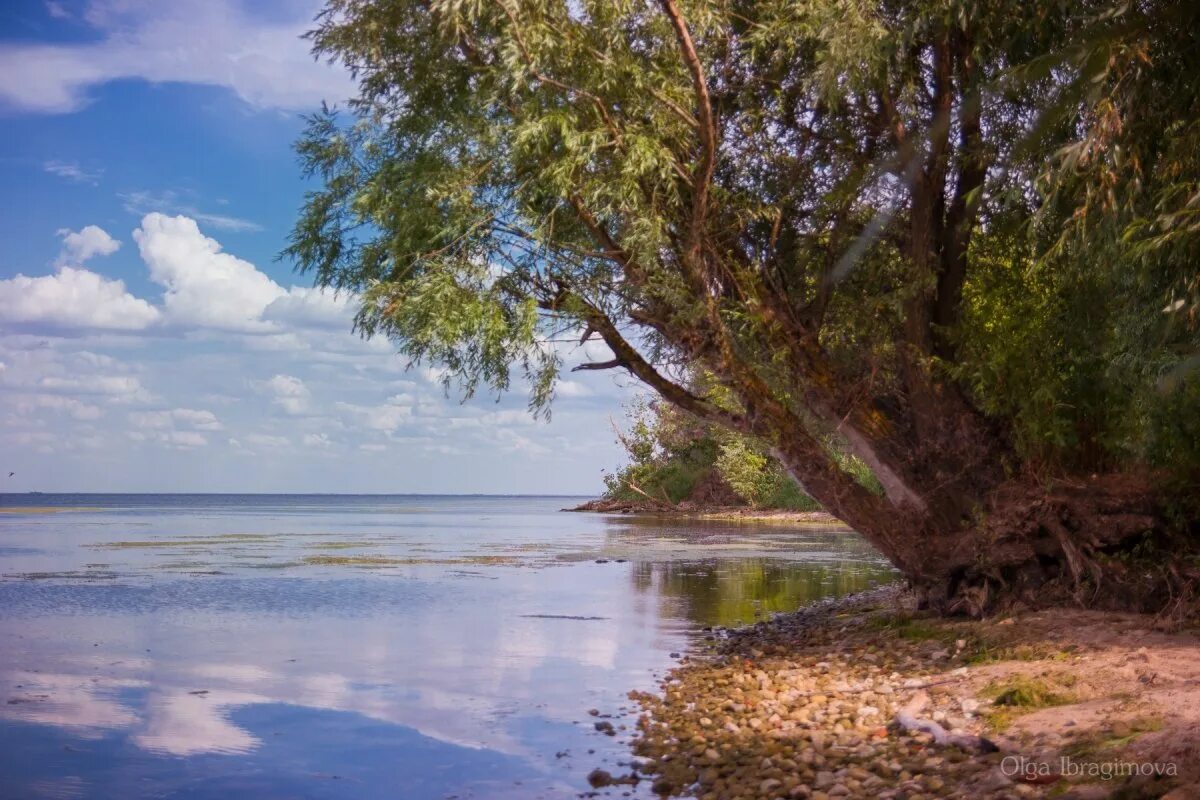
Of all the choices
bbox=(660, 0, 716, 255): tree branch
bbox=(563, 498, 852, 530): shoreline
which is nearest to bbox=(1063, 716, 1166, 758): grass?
bbox=(660, 0, 716, 255): tree branch

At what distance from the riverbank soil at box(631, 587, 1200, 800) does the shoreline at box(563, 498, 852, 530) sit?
1349 inches

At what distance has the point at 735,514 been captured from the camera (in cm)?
5484

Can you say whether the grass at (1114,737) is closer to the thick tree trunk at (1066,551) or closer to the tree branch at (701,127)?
the thick tree trunk at (1066,551)

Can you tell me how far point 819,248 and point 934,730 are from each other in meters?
6.67

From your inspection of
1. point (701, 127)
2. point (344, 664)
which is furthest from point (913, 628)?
point (344, 664)

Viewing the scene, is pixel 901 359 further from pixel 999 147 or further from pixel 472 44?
pixel 472 44

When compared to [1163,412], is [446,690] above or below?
below

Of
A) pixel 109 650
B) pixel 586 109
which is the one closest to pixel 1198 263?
pixel 586 109

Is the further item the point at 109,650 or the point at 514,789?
the point at 109,650

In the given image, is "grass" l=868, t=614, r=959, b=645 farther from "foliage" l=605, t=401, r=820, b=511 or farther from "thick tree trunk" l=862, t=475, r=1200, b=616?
"foliage" l=605, t=401, r=820, b=511

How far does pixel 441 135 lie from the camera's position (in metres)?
11.4

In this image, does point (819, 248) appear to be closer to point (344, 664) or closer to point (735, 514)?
point (344, 664)

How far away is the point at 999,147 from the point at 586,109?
15.1 ft

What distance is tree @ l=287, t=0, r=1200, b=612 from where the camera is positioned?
10188 mm
